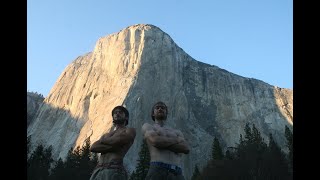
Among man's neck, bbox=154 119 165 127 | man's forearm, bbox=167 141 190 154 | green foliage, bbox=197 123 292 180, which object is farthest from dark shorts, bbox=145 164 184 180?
green foliage, bbox=197 123 292 180

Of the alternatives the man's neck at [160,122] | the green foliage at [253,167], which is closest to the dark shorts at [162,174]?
the man's neck at [160,122]

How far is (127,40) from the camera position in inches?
3460

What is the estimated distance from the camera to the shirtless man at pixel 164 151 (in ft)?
21.8

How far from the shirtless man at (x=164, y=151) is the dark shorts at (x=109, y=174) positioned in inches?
16.6

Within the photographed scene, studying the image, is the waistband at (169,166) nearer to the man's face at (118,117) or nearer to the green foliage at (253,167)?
the man's face at (118,117)

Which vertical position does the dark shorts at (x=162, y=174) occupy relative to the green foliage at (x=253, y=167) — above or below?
below

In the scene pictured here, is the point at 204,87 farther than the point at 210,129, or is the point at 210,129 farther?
the point at 204,87

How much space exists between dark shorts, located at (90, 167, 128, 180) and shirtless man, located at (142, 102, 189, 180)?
422 mm

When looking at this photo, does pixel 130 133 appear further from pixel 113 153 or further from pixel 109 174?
pixel 109 174

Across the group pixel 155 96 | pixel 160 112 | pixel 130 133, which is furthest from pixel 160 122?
pixel 155 96

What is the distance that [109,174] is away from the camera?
6.55 m

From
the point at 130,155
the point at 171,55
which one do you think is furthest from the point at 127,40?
the point at 130,155
